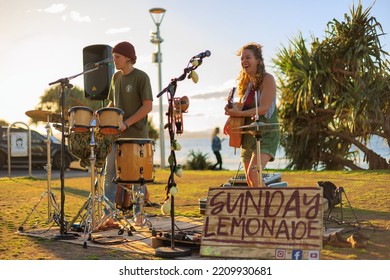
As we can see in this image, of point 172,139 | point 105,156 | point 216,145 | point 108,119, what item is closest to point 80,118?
point 108,119

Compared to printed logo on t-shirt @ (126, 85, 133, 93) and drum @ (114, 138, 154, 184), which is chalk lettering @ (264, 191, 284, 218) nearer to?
drum @ (114, 138, 154, 184)

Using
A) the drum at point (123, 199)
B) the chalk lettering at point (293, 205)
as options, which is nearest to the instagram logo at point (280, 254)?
the chalk lettering at point (293, 205)

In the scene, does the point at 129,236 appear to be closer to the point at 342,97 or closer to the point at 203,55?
the point at 203,55

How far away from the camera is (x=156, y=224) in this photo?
5.79 meters

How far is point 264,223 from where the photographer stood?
4070mm

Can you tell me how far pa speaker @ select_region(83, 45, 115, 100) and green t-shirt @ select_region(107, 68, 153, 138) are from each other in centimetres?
160

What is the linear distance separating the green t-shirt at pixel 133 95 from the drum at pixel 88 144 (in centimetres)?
44

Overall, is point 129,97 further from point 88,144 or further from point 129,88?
point 88,144

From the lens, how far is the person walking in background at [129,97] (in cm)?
543

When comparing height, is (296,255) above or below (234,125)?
below

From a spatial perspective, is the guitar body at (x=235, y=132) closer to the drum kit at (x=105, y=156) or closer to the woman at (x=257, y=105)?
the woman at (x=257, y=105)

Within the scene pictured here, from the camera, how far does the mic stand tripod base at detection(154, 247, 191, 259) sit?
4.27 meters

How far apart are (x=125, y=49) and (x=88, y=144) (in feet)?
3.16
